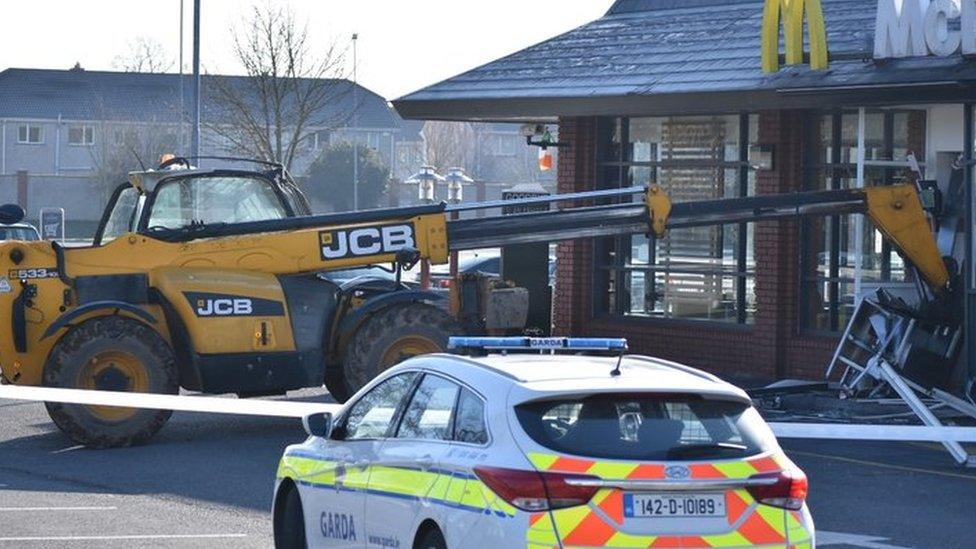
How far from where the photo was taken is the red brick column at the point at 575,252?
80.2ft

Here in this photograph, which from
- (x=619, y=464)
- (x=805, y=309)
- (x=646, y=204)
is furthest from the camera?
(x=805, y=309)

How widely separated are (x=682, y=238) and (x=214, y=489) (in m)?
11.0

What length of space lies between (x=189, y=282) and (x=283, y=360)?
1122 millimetres

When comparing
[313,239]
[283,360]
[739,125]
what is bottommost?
[283,360]

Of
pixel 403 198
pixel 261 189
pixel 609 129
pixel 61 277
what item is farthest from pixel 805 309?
pixel 403 198

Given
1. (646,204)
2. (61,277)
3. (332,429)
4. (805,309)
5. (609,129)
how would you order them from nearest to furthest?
(332,429), (61,277), (646,204), (805,309), (609,129)

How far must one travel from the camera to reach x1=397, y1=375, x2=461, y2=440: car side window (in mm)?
8648

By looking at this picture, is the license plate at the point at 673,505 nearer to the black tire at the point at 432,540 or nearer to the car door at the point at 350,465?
the black tire at the point at 432,540

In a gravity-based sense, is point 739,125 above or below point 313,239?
above

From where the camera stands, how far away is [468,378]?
28.2 feet

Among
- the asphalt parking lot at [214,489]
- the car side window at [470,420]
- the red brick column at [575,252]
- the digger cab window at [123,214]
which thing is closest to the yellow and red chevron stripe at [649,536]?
the car side window at [470,420]

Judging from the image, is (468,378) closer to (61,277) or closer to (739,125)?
(61,277)

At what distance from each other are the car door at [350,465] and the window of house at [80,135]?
7947 cm

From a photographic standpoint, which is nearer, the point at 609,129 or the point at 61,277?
the point at 61,277
